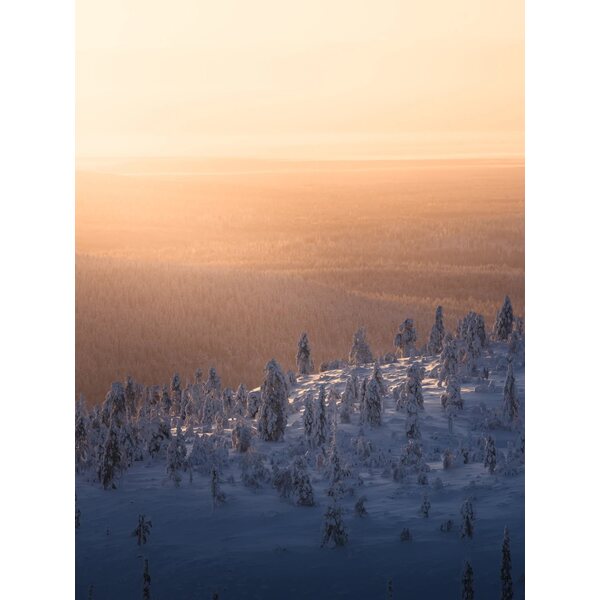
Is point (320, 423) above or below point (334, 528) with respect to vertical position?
above

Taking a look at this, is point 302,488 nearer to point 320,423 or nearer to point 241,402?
point 320,423

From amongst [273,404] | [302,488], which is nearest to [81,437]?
[273,404]

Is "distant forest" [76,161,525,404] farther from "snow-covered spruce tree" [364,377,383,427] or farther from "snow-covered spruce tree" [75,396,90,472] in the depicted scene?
"snow-covered spruce tree" [364,377,383,427]

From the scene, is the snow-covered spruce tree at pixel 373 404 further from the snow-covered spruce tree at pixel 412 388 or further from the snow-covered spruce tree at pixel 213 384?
the snow-covered spruce tree at pixel 213 384

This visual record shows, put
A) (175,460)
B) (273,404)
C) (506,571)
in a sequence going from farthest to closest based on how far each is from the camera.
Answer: (273,404) < (175,460) < (506,571)

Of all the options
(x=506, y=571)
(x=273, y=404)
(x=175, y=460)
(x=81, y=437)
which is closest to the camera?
(x=506, y=571)

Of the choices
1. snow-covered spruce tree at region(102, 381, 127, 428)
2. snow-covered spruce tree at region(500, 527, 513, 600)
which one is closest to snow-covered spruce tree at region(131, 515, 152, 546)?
snow-covered spruce tree at region(102, 381, 127, 428)

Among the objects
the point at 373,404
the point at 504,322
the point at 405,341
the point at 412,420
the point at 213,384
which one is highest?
the point at 504,322
